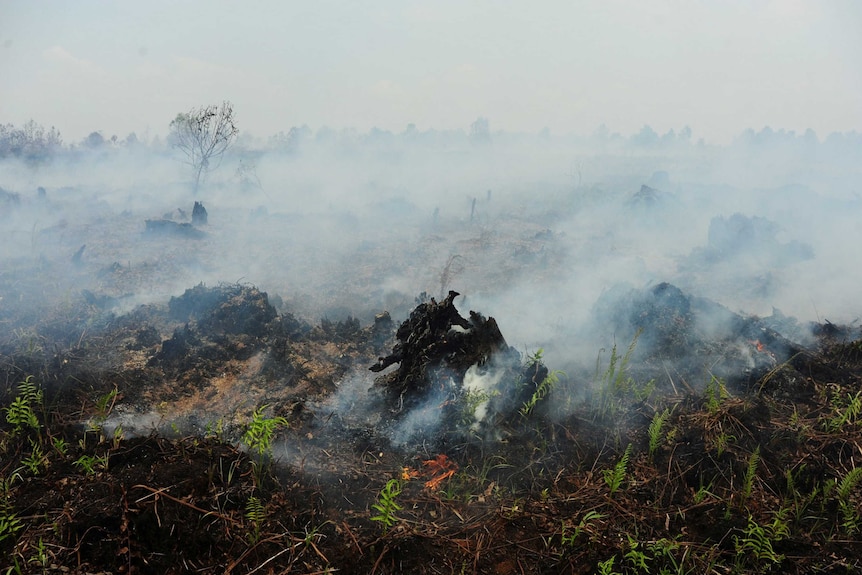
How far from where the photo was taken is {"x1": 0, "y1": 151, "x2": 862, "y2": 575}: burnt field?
362 centimetres

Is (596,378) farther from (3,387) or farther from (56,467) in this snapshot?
(3,387)

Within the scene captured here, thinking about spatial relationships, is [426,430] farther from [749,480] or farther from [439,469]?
[749,480]

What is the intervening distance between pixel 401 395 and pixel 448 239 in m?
11.9

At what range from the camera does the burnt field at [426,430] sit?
362 centimetres

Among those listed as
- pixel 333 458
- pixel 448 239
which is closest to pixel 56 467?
pixel 333 458

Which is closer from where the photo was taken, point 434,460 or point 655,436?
point 655,436

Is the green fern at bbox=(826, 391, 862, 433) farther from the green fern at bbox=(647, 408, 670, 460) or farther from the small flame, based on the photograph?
the small flame

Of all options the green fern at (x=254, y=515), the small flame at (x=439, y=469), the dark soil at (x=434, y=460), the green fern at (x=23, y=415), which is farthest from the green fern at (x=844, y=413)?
the green fern at (x=23, y=415)

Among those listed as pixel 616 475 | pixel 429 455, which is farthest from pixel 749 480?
pixel 429 455

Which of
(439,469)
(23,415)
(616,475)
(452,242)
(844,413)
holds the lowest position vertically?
(439,469)

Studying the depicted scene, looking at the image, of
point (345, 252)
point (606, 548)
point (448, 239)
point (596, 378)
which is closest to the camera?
point (606, 548)

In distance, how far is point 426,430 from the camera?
213 inches

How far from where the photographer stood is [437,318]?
6.25 meters

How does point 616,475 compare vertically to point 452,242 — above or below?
below
